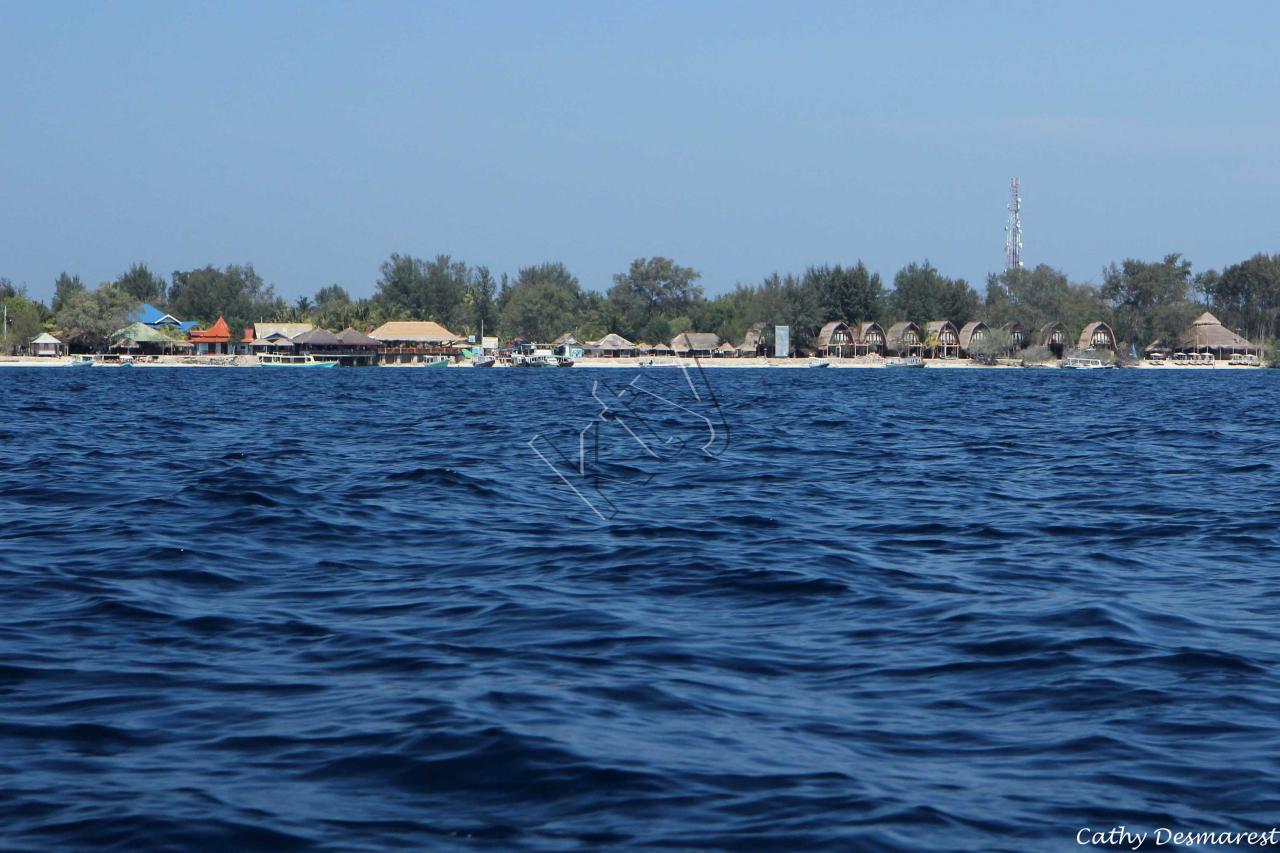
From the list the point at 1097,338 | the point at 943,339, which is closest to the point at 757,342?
the point at 943,339

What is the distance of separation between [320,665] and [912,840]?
392 cm

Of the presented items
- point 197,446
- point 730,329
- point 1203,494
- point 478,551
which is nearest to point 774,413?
point 197,446

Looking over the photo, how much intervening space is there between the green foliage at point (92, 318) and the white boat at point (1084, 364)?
333 feet

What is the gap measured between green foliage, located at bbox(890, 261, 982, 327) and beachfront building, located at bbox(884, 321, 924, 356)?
5794 mm

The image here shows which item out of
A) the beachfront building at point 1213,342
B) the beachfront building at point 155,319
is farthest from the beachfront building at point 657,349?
the beachfront building at point 1213,342

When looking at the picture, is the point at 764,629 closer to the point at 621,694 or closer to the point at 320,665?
the point at 621,694

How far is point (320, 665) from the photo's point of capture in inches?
314

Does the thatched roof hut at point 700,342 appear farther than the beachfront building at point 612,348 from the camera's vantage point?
No

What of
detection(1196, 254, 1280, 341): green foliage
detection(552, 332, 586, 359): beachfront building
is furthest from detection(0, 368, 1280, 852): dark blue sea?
detection(1196, 254, 1280, 341): green foliage

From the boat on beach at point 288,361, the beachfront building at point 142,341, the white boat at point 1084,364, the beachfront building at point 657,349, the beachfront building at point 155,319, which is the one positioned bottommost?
the white boat at point 1084,364

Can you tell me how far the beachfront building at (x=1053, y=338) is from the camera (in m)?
153

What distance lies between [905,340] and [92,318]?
8796 cm

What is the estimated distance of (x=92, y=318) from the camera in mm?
142875

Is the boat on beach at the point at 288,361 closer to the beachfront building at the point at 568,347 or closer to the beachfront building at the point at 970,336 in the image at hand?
the beachfront building at the point at 568,347
